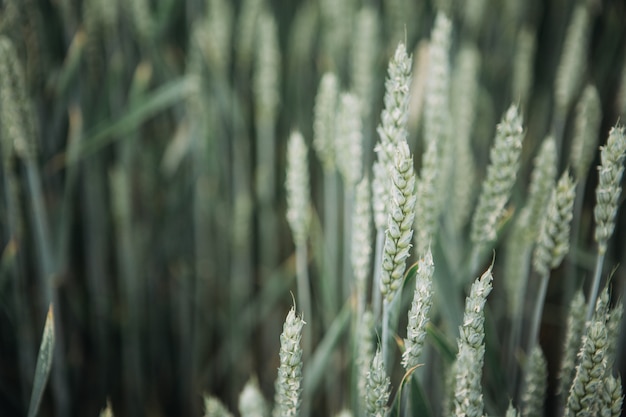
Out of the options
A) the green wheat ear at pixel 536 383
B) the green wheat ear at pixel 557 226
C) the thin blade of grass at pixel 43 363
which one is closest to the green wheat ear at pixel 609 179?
the green wheat ear at pixel 557 226

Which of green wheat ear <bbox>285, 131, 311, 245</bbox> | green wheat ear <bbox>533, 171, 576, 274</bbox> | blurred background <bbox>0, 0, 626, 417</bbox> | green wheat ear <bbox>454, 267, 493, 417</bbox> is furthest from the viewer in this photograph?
blurred background <bbox>0, 0, 626, 417</bbox>

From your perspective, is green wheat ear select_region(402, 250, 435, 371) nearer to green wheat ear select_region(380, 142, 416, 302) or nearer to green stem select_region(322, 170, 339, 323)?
green wheat ear select_region(380, 142, 416, 302)

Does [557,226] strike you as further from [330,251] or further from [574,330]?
[330,251]

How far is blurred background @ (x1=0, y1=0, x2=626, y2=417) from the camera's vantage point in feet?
3.13

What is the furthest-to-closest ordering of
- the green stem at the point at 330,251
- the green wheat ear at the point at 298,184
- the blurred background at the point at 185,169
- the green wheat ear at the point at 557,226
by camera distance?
the blurred background at the point at 185,169 < the green stem at the point at 330,251 < the green wheat ear at the point at 298,184 < the green wheat ear at the point at 557,226

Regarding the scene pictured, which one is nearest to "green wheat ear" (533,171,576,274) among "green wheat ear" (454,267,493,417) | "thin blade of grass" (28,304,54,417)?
"green wheat ear" (454,267,493,417)

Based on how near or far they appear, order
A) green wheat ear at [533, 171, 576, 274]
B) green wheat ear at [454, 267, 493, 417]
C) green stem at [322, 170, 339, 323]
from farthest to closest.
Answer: green stem at [322, 170, 339, 323] < green wheat ear at [533, 171, 576, 274] < green wheat ear at [454, 267, 493, 417]

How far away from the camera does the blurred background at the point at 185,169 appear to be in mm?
955

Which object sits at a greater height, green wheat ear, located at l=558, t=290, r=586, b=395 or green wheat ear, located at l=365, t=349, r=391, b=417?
green wheat ear, located at l=558, t=290, r=586, b=395

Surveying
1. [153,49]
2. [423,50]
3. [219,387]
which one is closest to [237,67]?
[153,49]

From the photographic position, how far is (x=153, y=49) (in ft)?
3.32

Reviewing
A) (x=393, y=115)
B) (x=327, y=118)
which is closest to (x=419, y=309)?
(x=393, y=115)

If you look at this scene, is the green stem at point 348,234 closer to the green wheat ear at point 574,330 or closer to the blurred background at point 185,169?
the blurred background at point 185,169

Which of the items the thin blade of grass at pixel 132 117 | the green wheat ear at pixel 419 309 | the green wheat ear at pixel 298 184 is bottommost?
the green wheat ear at pixel 419 309
